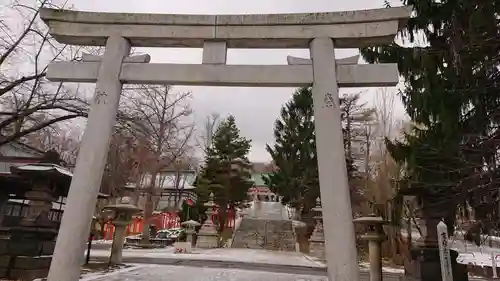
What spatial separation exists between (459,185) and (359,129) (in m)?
17.6

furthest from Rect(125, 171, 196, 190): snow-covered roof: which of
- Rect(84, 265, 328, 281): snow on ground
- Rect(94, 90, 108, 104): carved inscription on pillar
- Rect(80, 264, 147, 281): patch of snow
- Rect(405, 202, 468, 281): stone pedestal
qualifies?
Rect(94, 90, 108, 104): carved inscription on pillar

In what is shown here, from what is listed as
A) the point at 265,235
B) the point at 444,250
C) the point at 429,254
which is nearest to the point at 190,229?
the point at 265,235

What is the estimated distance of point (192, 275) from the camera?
1012 centimetres

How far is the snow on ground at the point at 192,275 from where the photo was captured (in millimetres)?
9320

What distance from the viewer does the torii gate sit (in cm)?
560

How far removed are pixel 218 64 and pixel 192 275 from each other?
21.7 feet

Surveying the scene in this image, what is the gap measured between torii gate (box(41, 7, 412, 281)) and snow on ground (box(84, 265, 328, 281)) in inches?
180

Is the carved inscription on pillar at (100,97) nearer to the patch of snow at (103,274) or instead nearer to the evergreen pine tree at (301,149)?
the patch of snow at (103,274)

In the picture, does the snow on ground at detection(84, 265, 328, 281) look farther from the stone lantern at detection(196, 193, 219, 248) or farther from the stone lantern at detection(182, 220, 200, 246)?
the stone lantern at detection(196, 193, 219, 248)

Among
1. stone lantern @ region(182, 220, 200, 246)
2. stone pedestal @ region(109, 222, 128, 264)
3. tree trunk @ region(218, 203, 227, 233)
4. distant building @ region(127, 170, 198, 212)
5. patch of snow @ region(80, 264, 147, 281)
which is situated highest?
distant building @ region(127, 170, 198, 212)

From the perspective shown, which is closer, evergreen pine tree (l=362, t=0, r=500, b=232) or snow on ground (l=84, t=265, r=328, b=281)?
evergreen pine tree (l=362, t=0, r=500, b=232)

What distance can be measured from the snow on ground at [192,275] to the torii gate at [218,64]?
180 inches

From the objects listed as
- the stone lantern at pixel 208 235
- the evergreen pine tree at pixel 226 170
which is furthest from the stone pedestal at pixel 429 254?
the evergreen pine tree at pixel 226 170

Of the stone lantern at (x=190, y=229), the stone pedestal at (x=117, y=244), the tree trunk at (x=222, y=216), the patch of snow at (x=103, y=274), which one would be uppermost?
the tree trunk at (x=222, y=216)
